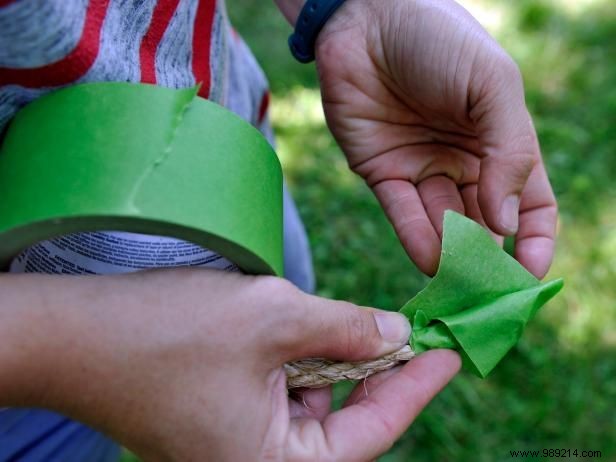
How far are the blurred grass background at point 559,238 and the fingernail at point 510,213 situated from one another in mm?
746

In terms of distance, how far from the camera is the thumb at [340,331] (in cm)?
64

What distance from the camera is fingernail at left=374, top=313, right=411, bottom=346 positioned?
2.43ft

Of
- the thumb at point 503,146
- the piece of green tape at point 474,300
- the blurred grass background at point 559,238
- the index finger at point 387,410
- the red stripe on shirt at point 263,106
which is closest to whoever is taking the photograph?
the index finger at point 387,410

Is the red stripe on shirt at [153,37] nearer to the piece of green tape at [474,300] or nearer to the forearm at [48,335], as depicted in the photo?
the forearm at [48,335]

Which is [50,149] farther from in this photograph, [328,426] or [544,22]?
[544,22]

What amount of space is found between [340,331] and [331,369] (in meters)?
0.07

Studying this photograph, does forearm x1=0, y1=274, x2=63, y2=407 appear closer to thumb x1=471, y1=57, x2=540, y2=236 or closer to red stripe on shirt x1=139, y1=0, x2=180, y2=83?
red stripe on shirt x1=139, y1=0, x2=180, y2=83

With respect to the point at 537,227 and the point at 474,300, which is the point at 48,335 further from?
the point at 537,227

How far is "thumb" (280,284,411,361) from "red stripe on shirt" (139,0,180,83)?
289 millimetres

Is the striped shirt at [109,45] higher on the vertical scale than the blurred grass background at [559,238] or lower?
higher

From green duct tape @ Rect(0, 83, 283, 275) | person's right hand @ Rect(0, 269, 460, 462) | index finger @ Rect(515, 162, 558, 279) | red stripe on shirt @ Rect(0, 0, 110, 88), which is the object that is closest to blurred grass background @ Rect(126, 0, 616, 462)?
index finger @ Rect(515, 162, 558, 279)

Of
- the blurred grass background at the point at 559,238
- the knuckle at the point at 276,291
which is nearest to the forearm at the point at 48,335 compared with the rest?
the knuckle at the point at 276,291

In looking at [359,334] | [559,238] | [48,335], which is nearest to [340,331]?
[359,334]

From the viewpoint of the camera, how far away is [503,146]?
0.88 meters
